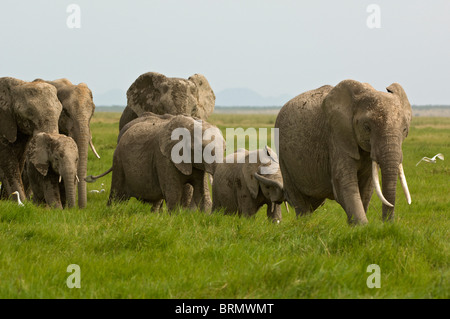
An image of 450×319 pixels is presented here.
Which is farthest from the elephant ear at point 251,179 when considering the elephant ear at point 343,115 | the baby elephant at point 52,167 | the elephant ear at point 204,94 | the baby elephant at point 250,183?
the elephant ear at point 204,94

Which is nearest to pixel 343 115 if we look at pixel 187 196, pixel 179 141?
pixel 179 141

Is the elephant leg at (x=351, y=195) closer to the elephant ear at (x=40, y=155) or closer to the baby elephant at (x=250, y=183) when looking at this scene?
the baby elephant at (x=250, y=183)

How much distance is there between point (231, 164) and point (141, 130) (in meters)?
1.59

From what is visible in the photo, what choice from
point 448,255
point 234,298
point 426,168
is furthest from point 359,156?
point 426,168

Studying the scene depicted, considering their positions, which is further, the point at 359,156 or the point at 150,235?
the point at 359,156

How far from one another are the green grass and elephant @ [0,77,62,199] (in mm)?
3018

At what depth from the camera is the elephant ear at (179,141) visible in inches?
344

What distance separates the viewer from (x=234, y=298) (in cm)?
461

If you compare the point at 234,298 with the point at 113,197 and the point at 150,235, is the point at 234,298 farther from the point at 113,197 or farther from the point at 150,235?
the point at 113,197

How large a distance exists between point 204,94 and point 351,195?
27.0 ft

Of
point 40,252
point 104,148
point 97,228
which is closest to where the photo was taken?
point 40,252

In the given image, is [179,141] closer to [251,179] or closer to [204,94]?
[251,179]

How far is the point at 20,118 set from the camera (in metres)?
10.8

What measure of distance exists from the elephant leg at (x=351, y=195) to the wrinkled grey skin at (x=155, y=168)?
2.10 meters
